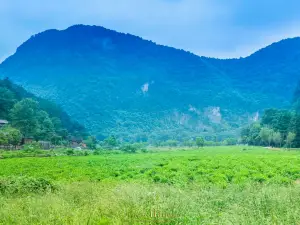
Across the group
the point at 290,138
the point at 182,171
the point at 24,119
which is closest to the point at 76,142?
the point at 24,119

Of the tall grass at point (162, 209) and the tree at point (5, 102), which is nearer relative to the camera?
the tall grass at point (162, 209)

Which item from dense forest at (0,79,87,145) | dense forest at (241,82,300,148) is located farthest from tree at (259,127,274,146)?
dense forest at (0,79,87,145)

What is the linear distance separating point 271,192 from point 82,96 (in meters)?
175

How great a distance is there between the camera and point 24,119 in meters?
72.4

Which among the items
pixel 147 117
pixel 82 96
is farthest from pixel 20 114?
pixel 147 117

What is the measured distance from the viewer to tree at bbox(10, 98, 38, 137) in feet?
237

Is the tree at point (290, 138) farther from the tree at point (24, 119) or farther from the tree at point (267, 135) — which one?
the tree at point (24, 119)

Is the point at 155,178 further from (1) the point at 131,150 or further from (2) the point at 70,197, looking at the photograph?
(1) the point at 131,150

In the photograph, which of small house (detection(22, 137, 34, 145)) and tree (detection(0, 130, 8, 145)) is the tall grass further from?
small house (detection(22, 137, 34, 145))

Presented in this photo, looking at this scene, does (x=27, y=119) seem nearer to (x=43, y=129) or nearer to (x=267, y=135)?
(x=43, y=129)

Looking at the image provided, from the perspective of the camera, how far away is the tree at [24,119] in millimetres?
72375

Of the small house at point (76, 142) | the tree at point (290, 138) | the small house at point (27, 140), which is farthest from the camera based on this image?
the small house at point (76, 142)

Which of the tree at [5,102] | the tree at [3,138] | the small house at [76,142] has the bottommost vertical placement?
the small house at [76,142]

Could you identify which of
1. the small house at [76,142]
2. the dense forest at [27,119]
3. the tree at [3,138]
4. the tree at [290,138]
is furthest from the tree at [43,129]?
the tree at [290,138]
